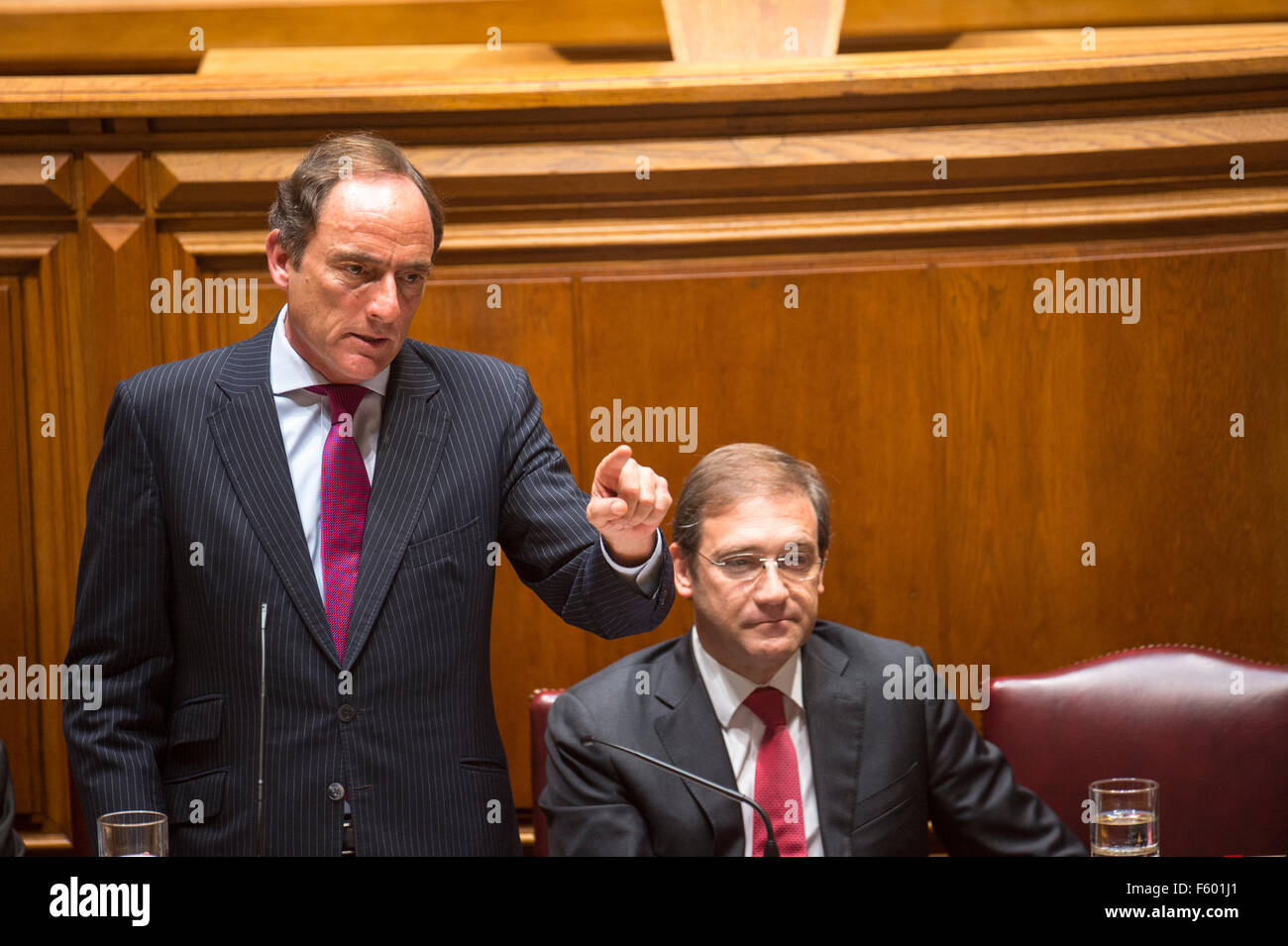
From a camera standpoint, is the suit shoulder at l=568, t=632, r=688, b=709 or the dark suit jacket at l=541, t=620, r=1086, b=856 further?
the suit shoulder at l=568, t=632, r=688, b=709

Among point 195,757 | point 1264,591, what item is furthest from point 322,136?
point 1264,591

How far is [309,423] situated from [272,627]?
0.25 metres

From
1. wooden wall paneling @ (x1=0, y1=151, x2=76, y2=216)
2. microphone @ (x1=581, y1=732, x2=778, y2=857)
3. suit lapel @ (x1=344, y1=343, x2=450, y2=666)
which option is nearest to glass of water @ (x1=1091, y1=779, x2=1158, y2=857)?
microphone @ (x1=581, y1=732, x2=778, y2=857)

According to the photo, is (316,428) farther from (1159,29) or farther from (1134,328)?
A: (1159,29)

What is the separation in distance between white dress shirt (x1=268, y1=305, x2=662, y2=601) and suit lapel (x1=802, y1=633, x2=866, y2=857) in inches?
25.7

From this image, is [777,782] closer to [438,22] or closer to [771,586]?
[771,586]

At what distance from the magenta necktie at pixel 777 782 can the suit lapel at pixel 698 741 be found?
37 millimetres

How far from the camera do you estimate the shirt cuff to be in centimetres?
152

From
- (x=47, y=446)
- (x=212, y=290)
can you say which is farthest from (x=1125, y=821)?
(x=47, y=446)

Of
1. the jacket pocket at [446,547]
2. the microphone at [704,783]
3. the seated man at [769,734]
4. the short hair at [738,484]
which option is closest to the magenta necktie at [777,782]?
the seated man at [769,734]

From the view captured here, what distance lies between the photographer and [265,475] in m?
1.56

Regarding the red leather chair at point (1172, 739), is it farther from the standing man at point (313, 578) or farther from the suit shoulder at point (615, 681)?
the standing man at point (313, 578)

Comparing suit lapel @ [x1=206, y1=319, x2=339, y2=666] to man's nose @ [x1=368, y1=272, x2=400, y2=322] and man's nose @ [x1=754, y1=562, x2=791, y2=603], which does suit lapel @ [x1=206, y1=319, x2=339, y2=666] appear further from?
man's nose @ [x1=754, y1=562, x2=791, y2=603]
